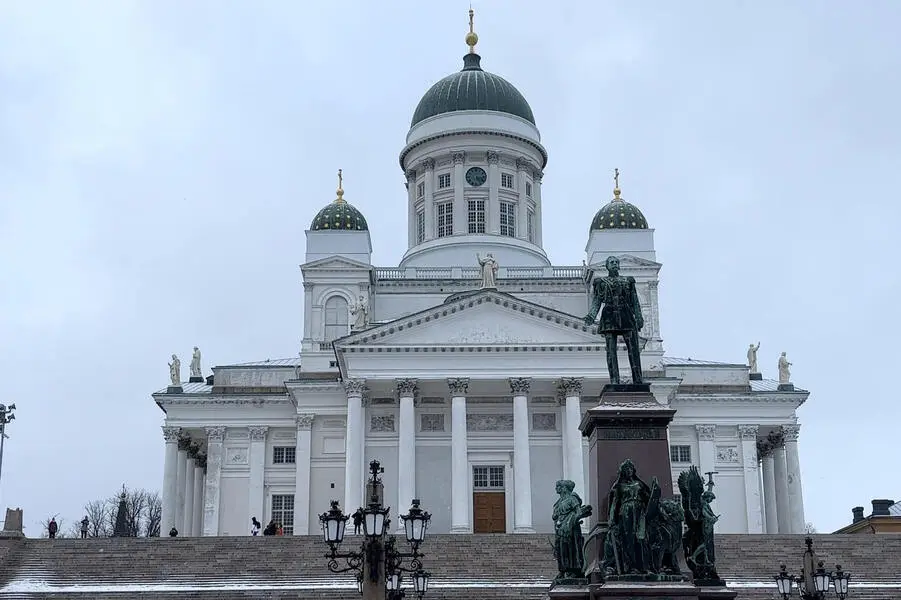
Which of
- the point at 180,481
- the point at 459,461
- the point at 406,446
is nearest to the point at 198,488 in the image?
the point at 180,481

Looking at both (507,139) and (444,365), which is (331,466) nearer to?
(444,365)

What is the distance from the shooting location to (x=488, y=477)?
51.1 meters

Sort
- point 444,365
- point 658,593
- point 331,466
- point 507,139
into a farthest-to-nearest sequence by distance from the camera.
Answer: point 507,139 < point 331,466 < point 444,365 < point 658,593

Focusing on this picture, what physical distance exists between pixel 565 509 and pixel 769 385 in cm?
4411

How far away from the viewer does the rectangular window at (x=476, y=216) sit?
6238 centimetres

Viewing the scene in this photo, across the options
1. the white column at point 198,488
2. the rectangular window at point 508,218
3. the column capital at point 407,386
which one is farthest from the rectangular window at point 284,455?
the rectangular window at point 508,218

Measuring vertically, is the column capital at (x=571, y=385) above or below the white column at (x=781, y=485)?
above

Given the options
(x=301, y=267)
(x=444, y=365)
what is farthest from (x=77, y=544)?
(x=301, y=267)

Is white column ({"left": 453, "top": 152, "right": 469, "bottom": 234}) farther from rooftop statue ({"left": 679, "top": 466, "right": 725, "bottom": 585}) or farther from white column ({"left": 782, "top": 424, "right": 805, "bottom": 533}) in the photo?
rooftop statue ({"left": 679, "top": 466, "right": 725, "bottom": 585})

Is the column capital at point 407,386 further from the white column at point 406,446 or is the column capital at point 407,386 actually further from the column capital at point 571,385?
the column capital at point 571,385

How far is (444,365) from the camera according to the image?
49062 millimetres

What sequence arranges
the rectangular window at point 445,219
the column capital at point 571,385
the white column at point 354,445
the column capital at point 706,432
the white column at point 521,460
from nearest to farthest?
the white column at point 521,460 → the white column at point 354,445 → the column capital at point 571,385 → the column capital at point 706,432 → the rectangular window at point 445,219

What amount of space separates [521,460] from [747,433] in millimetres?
12636

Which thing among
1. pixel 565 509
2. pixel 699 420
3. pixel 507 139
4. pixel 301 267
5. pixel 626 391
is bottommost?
pixel 565 509
